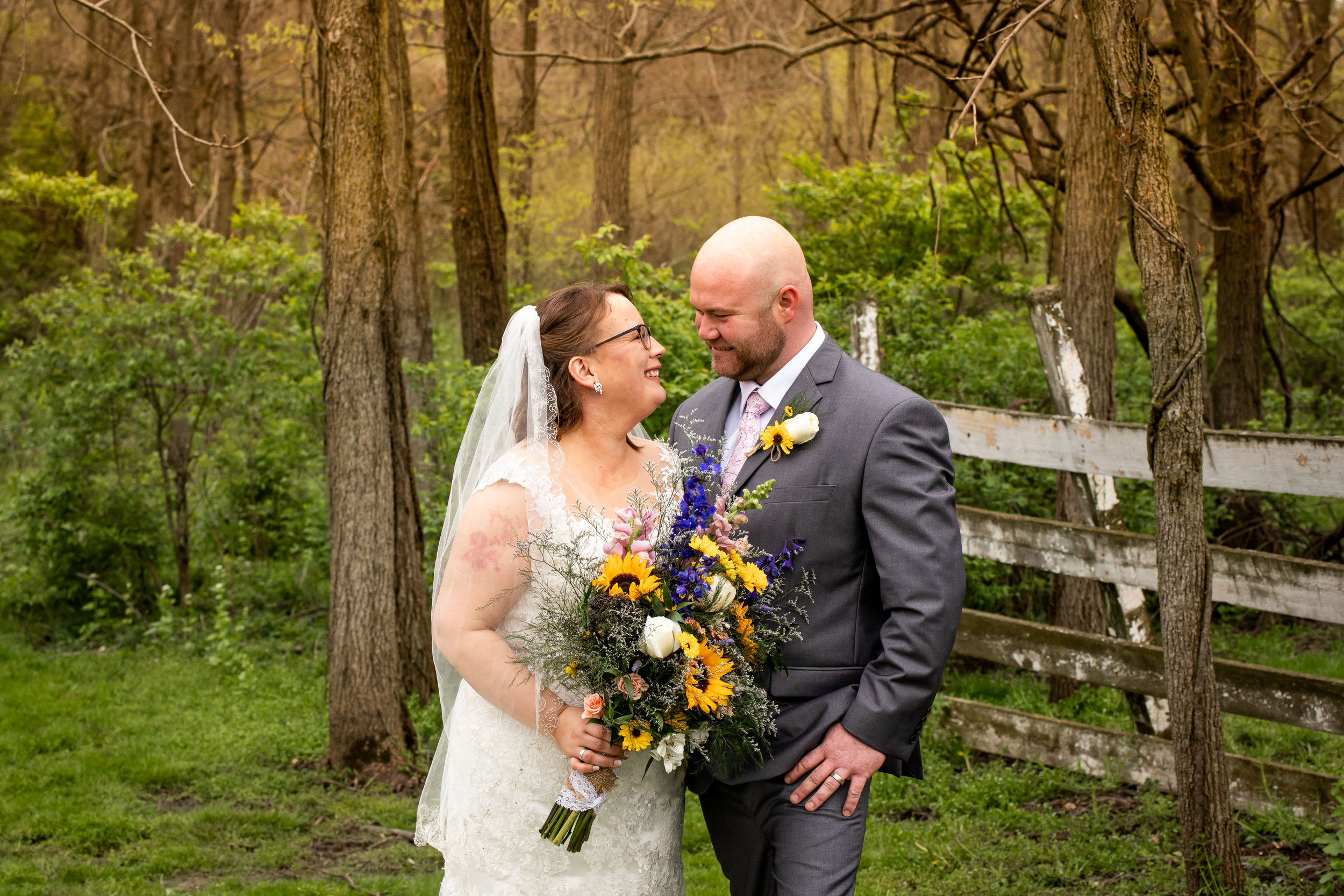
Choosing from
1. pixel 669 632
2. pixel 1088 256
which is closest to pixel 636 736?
pixel 669 632

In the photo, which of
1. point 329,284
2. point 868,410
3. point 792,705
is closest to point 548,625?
point 792,705

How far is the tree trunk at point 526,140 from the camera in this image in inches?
540

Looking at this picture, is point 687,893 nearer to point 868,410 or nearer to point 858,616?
point 858,616

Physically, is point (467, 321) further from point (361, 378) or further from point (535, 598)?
point (535, 598)

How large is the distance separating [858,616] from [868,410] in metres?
0.54

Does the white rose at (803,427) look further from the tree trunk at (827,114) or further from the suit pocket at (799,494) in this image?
the tree trunk at (827,114)

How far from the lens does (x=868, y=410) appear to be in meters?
2.75

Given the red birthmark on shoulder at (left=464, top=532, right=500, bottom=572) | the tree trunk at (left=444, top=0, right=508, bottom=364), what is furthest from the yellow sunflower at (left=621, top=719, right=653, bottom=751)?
the tree trunk at (left=444, top=0, right=508, bottom=364)

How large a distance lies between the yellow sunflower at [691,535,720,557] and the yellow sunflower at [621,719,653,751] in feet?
1.43

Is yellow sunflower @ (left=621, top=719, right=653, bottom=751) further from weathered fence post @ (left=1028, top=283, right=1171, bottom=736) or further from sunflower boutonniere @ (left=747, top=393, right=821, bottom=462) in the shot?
weathered fence post @ (left=1028, top=283, right=1171, bottom=736)

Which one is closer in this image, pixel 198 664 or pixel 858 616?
pixel 858 616

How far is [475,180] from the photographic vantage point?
8836 millimetres

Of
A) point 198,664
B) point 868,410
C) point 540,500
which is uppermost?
point 868,410

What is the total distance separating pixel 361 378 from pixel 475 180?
3767mm
